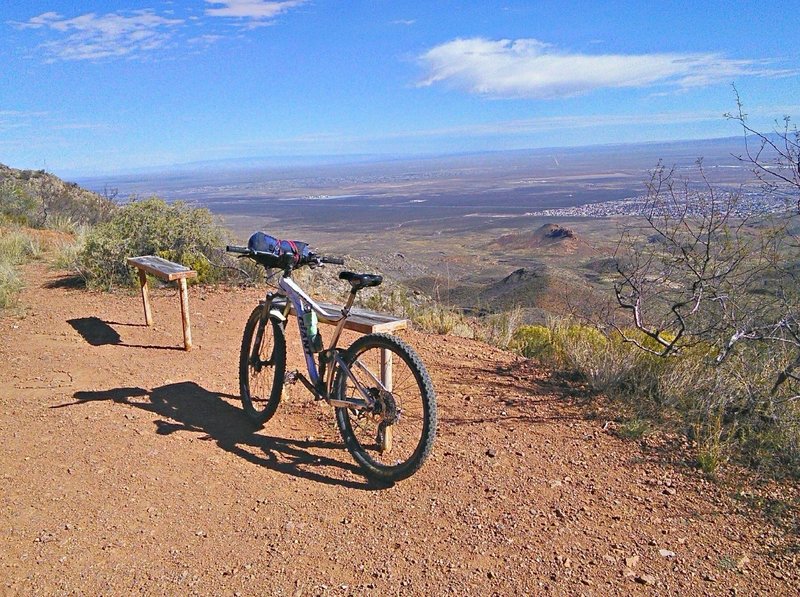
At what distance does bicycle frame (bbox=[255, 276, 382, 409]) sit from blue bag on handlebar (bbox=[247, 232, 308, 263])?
0.17m

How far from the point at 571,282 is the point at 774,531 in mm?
20146

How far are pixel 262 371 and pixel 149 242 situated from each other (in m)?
5.59

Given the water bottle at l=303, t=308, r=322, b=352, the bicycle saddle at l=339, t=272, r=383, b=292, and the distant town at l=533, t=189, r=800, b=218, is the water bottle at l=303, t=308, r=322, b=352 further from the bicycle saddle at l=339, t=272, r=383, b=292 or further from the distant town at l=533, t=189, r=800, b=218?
the distant town at l=533, t=189, r=800, b=218

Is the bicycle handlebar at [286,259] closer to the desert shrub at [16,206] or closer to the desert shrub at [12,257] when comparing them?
the desert shrub at [12,257]

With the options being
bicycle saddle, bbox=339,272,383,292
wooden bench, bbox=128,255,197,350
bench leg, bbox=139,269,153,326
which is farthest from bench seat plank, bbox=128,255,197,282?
bicycle saddle, bbox=339,272,383,292

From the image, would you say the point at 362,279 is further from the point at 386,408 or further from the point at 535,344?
the point at 535,344

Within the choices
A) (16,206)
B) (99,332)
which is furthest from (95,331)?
(16,206)

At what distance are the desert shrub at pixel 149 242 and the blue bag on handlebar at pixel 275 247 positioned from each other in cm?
530

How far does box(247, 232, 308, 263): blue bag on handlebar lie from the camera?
13.8ft

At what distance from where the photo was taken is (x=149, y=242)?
9.44m

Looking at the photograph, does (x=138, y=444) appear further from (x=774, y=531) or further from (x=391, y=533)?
(x=774, y=531)

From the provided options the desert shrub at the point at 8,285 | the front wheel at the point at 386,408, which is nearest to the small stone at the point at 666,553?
the front wheel at the point at 386,408

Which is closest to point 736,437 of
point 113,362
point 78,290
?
point 113,362

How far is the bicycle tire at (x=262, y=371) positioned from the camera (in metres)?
4.39
